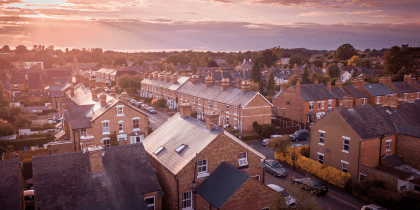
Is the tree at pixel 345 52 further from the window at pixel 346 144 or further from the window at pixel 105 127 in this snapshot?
the window at pixel 105 127

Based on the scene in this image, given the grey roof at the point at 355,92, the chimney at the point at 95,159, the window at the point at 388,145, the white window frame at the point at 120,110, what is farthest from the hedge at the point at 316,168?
the grey roof at the point at 355,92

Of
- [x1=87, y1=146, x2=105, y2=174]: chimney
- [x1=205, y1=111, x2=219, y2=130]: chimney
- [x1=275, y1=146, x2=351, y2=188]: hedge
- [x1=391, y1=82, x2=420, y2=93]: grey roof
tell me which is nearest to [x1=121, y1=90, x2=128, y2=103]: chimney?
[x1=205, y1=111, x2=219, y2=130]: chimney

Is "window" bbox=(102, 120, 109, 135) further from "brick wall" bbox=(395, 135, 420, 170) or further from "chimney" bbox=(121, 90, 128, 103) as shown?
"brick wall" bbox=(395, 135, 420, 170)

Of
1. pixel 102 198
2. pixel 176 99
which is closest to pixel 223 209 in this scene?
pixel 102 198

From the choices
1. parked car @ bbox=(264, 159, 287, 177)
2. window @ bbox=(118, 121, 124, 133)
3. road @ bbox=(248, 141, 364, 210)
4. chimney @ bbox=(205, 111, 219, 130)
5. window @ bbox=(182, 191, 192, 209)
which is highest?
chimney @ bbox=(205, 111, 219, 130)

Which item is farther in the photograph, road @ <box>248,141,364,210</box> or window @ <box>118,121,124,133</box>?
window @ <box>118,121,124,133</box>

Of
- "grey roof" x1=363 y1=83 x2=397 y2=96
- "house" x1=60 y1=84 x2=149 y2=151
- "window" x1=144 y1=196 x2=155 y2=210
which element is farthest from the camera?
"grey roof" x1=363 y1=83 x2=397 y2=96

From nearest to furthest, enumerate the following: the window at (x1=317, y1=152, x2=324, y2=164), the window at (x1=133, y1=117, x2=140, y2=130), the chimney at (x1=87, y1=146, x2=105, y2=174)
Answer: the chimney at (x1=87, y1=146, x2=105, y2=174) < the window at (x1=317, y1=152, x2=324, y2=164) < the window at (x1=133, y1=117, x2=140, y2=130)
